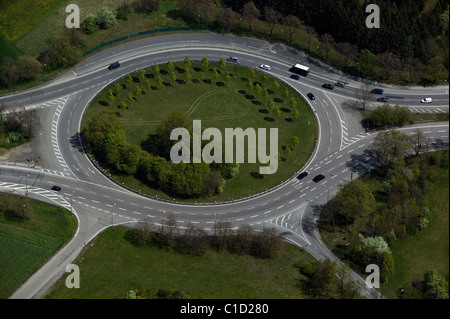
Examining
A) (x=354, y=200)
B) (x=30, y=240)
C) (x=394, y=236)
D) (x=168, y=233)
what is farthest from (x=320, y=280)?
(x=30, y=240)

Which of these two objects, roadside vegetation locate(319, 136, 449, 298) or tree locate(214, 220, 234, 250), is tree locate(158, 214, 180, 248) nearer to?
tree locate(214, 220, 234, 250)

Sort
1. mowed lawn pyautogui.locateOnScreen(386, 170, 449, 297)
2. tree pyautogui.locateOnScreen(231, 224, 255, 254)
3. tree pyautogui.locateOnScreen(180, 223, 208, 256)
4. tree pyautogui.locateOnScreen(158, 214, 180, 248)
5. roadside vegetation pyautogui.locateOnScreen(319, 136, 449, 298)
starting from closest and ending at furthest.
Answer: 1. roadside vegetation pyautogui.locateOnScreen(319, 136, 449, 298)
2. mowed lawn pyautogui.locateOnScreen(386, 170, 449, 297)
3. tree pyautogui.locateOnScreen(180, 223, 208, 256)
4. tree pyautogui.locateOnScreen(231, 224, 255, 254)
5. tree pyautogui.locateOnScreen(158, 214, 180, 248)

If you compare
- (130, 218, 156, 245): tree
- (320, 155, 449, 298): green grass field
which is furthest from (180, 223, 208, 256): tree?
(320, 155, 449, 298): green grass field

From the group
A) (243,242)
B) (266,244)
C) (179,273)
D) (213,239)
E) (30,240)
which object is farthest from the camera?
(213,239)

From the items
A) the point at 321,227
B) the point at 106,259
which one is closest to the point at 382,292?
the point at 321,227

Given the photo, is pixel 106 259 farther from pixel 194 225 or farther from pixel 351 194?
pixel 351 194

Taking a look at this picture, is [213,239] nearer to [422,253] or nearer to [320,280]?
[320,280]
